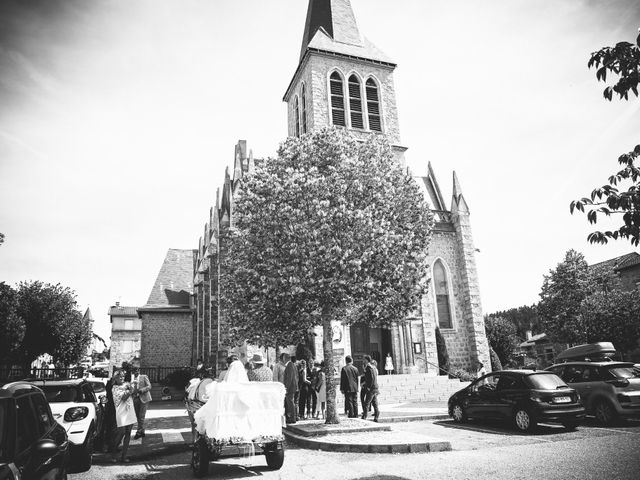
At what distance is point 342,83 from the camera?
2970cm

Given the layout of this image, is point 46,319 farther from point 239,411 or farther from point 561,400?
point 561,400

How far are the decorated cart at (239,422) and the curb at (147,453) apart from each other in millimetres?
2607

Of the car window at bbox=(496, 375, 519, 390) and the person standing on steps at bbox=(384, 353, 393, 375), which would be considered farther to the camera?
the person standing on steps at bbox=(384, 353, 393, 375)

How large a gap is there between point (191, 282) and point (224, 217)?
18.3 m

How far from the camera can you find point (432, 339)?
23734 millimetres

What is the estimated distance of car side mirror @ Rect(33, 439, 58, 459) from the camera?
392cm

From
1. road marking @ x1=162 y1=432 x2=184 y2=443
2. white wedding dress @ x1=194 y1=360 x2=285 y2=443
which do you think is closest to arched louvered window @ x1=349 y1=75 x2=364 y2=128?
road marking @ x1=162 y1=432 x2=184 y2=443

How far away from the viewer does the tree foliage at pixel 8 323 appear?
2292cm

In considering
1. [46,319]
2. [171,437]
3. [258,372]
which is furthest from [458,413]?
[46,319]

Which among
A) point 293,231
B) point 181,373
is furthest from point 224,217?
point 293,231

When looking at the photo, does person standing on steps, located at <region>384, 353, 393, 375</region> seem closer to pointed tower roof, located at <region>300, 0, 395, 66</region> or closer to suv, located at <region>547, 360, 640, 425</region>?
suv, located at <region>547, 360, 640, 425</region>

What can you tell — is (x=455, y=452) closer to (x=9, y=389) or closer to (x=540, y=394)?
(x=540, y=394)

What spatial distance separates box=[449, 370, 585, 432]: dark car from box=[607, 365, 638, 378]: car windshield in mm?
1624

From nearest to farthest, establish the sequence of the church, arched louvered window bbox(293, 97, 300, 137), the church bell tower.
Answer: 1. the church
2. the church bell tower
3. arched louvered window bbox(293, 97, 300, 137)
